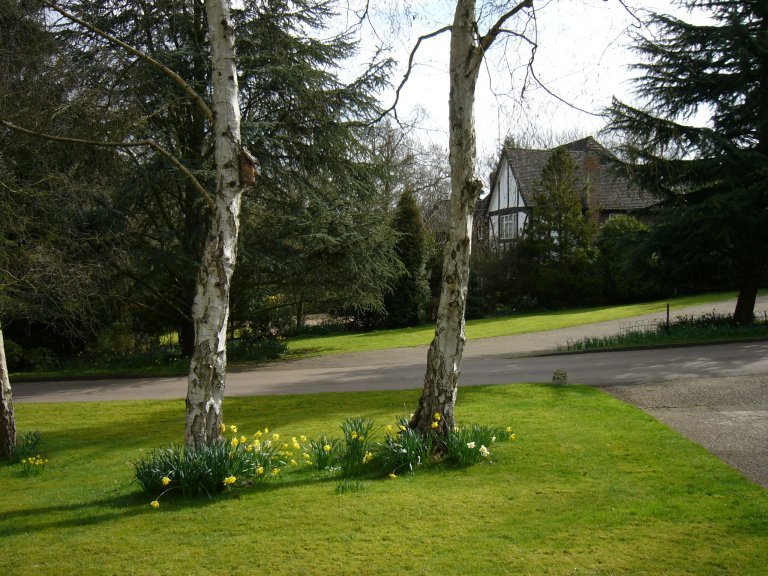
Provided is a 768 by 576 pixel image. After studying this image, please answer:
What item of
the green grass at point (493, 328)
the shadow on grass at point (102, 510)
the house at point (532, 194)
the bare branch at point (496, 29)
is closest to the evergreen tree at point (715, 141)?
the green grass at point (493, 328)

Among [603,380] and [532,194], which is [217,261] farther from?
[532,194]

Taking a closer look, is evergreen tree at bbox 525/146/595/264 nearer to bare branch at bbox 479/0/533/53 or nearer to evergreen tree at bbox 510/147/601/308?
evergreen tree at bbox 510/147/601/308

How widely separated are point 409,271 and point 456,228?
23253mm

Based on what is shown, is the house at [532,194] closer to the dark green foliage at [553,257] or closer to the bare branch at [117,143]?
the dark green foliage at [553,257]

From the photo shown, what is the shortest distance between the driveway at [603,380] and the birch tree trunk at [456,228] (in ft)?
10.8

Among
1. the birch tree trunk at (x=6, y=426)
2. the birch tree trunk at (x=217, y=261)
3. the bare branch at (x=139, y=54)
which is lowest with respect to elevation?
the birch tree trunk at (x=6, y=426)

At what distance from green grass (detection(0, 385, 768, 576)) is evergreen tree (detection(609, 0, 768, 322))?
10.9 metres

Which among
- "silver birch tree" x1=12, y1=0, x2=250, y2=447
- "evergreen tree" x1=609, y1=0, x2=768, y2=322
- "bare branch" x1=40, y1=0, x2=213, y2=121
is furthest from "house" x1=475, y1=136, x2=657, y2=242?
"bare branch" x1=40, y1=0, x2=213, y2=121

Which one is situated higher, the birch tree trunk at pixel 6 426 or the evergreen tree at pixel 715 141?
the evergreen tree at pixel 715 141

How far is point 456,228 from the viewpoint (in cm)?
778

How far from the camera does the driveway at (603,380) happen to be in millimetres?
9305

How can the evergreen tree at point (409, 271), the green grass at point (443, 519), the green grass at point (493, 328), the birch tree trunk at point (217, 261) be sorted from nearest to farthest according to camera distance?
1. the green grass at point (443, 519)
2. the birch tree trunk at point (217, 261)
3. the green grass at point (493, 328)
4. the evergreen tree at point (409, 271)

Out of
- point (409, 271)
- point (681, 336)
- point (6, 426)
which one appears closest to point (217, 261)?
point (6, 426)

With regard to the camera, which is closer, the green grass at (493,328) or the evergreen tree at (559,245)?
the green grass at (493,328)
